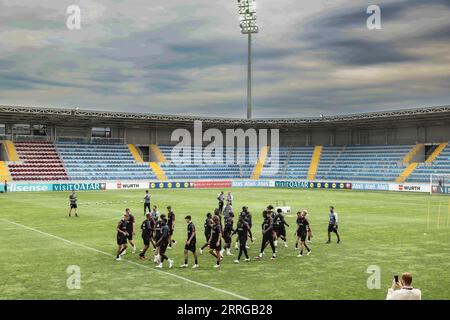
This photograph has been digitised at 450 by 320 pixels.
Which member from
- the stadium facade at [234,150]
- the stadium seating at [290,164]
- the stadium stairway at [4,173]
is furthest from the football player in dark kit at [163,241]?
the stadium seating at [290,164]

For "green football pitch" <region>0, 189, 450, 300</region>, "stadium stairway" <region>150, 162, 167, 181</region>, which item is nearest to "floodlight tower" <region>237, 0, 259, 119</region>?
"stadium stairway" <region>150, 162, 167, 181</region>

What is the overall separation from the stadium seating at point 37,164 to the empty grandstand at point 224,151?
0.41 feet

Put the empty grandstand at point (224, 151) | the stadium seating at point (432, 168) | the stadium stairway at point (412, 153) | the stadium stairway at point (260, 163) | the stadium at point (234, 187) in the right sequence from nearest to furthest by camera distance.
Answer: the stadium at point (234, 187) → the stadium seating at point (432, 168) → the empty grandstand at point (224, 151) → the stadium stairway at point (412, 153) → the stadium stairway at point (260, 163)

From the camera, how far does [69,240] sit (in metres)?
24.9

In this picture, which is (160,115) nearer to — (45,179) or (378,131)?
(45,179)

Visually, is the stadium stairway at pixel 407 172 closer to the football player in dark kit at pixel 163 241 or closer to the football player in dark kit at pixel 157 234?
the football player in dark kit at pixel 157 234

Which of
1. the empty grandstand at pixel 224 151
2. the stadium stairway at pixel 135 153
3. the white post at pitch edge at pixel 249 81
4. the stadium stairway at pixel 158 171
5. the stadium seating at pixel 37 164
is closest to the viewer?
the stadium seating at pixel 37 164

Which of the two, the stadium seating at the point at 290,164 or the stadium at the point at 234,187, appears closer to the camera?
the stadium at the point at 234,187

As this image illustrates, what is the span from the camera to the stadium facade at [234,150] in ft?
224

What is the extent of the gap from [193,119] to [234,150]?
46.8ft

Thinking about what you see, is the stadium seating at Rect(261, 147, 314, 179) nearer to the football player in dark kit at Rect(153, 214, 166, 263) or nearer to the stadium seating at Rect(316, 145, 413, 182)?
the stadium seating at Rect(316, 145, 413, 182)

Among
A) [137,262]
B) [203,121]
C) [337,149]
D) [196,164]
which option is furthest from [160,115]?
[137,262]

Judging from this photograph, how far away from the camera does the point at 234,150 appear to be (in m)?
89.4

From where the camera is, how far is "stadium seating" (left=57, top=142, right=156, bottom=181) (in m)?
72.7
